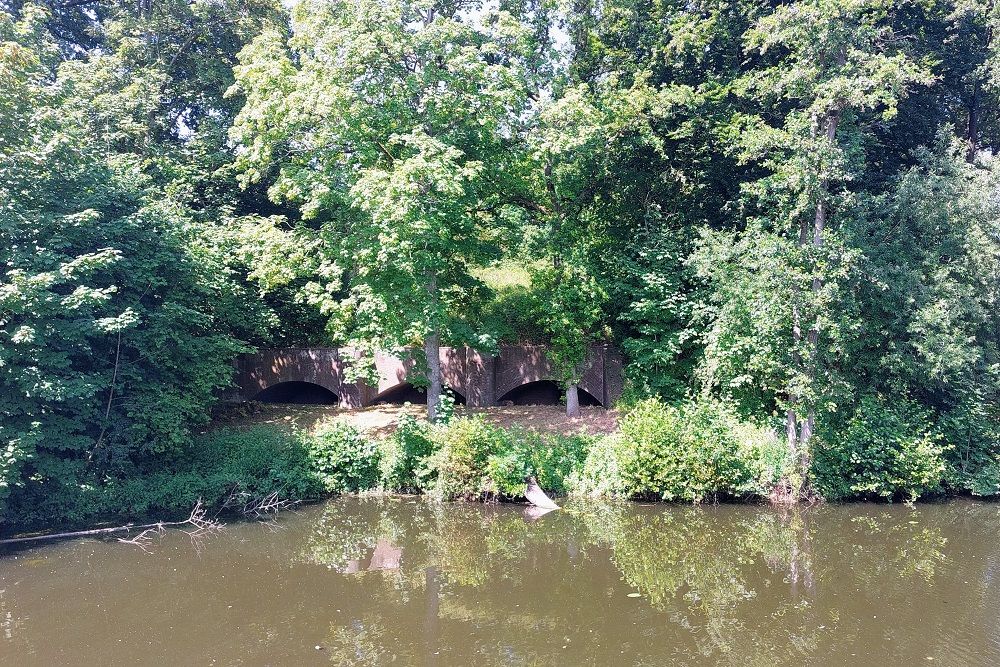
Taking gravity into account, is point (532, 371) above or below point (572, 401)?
above

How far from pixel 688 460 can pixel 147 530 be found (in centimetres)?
1101

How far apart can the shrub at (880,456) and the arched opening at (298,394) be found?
13.4 metres

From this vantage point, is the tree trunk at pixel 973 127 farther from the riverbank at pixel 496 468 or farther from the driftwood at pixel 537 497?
the driftwood at pixel 537 497

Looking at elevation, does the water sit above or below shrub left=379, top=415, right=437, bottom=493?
below

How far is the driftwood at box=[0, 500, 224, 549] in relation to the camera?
12398mm

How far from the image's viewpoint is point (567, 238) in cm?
1742

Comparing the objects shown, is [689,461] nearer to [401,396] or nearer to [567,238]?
[567,238]

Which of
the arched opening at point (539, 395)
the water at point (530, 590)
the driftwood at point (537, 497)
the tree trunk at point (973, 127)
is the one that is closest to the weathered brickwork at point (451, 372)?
the arched opening at point (539, 395)

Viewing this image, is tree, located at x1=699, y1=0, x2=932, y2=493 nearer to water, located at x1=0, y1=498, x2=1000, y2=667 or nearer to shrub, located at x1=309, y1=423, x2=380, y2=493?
water, located at x1=0, y1=498, x2=1000, y2=667

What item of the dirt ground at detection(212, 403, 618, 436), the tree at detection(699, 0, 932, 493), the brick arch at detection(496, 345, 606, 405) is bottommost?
the dirt ground at detection(212, 403, 618, 436)

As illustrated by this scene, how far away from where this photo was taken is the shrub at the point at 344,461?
1491cm

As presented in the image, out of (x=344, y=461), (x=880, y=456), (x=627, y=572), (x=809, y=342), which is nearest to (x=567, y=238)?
(x=809, y=342)

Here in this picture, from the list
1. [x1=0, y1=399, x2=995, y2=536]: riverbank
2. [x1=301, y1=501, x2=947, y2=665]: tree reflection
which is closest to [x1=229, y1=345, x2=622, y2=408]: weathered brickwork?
[x1=0, y1=399, x2=995, y2=536]: riverbank

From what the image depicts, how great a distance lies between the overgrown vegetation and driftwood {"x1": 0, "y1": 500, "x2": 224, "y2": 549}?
3.41ft
